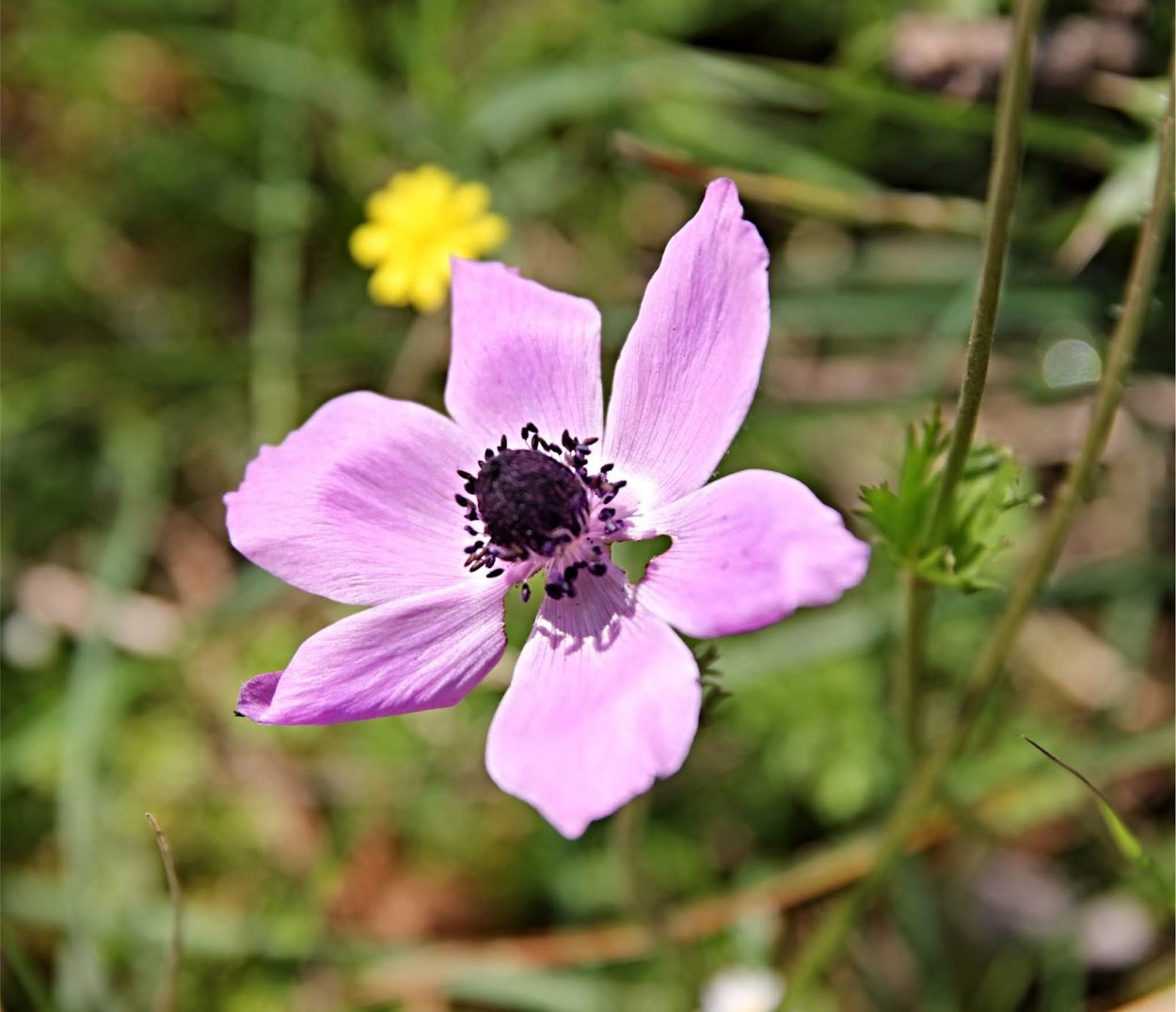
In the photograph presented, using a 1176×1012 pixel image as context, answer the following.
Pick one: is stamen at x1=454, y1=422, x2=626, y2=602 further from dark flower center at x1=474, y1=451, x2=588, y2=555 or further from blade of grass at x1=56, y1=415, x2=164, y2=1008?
blade of grass at x1=56, y1=415, x2=164, y2=1008

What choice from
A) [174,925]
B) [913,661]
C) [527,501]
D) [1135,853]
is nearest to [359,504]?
[527,501]

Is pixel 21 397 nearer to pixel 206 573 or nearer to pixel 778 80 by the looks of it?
pixel 206 573

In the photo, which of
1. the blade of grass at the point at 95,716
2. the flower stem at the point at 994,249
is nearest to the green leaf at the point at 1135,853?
the flower stem at the point at 994,249

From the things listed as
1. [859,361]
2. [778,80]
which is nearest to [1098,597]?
[859,361]

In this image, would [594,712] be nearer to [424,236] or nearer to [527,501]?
[527,501]

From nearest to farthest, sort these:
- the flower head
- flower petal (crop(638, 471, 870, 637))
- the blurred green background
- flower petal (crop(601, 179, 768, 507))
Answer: flower petal (crop(638, 471, 870, 637)) < flower petal (crop(601, 179, 768, 507)) < the flower head < the blurred green background

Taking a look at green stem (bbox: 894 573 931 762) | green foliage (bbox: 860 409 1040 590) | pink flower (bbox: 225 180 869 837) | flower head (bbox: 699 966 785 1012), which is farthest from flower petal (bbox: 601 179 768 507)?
flower head (bbox: 699 966 785 1012)
